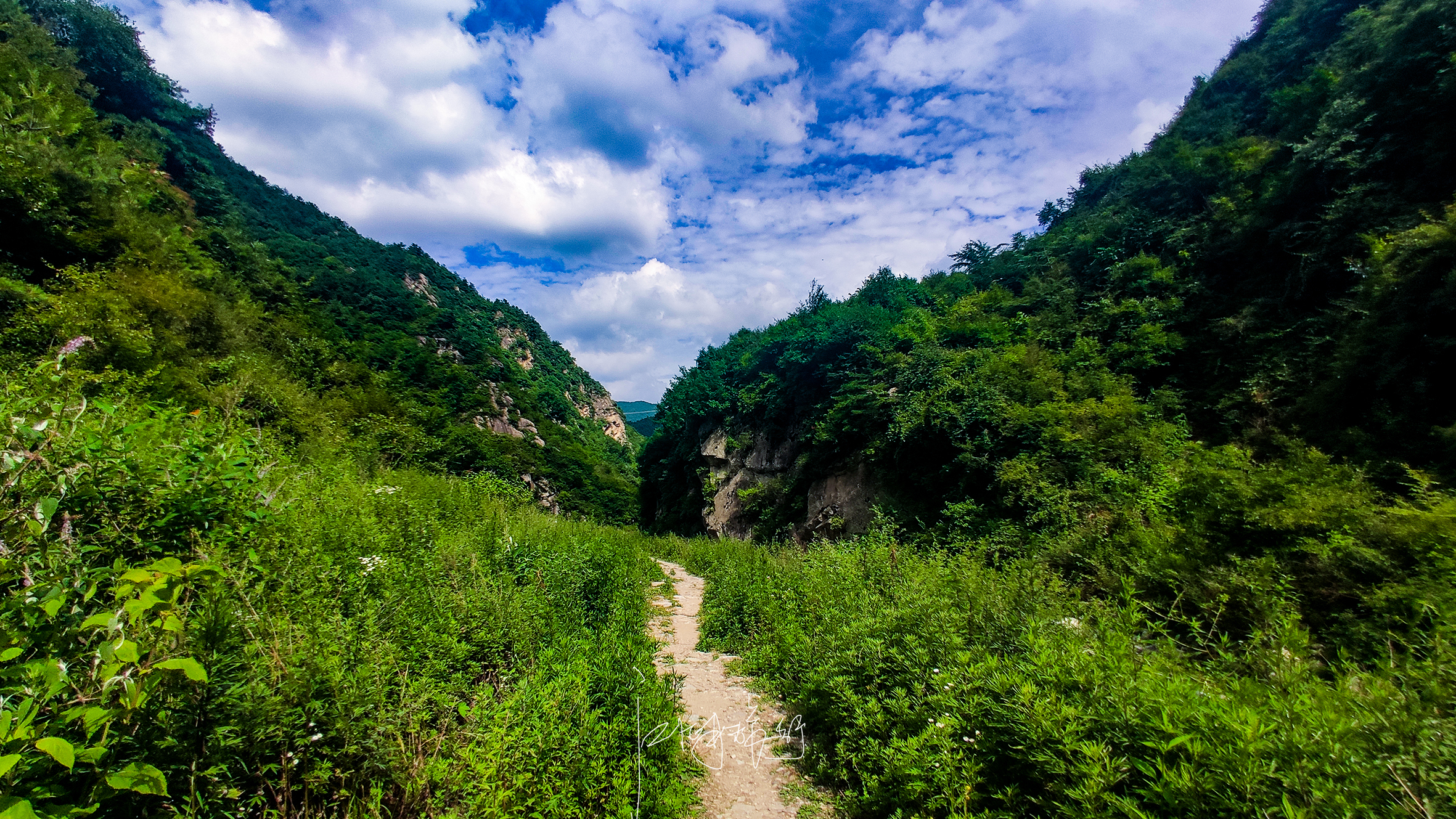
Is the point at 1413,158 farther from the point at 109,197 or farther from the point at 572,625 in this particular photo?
the point at 109,197

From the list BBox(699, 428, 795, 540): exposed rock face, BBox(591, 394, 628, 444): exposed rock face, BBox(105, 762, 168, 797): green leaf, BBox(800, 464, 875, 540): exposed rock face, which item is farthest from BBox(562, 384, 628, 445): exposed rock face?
BBox(105, 762, 168, 797): green leaf

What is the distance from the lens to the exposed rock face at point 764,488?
1744 cm

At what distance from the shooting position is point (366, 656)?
2.95 metres

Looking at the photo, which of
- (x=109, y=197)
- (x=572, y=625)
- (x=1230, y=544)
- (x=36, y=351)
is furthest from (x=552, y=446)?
(x=1230, y=544)

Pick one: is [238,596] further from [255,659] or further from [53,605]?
[53,605]

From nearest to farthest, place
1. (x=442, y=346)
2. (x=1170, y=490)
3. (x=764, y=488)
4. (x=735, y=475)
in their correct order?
(x=1170, y=490) < (x=764, y=488) < (x=735, y=475) < (x=442, y=346)

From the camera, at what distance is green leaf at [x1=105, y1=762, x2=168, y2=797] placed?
1.31m

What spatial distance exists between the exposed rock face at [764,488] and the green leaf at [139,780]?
13963 millimetres

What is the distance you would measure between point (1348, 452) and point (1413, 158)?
25.0 ft

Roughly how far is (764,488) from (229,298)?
24.1 metres

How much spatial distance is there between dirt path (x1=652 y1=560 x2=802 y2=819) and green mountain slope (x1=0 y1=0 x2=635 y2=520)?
22.9 feet

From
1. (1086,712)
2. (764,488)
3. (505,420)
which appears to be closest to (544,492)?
(505,420)

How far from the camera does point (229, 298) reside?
64.5 feet
